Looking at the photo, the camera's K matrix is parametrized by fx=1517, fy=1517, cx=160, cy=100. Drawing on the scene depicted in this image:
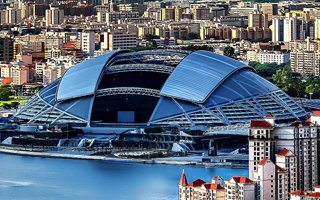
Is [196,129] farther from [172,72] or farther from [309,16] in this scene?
[309,16]

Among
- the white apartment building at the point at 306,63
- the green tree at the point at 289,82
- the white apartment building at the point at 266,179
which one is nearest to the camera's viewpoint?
the white apartment building at the point at 266,179

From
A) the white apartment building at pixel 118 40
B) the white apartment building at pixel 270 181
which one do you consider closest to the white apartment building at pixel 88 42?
the white apartment building at pixel 118 40

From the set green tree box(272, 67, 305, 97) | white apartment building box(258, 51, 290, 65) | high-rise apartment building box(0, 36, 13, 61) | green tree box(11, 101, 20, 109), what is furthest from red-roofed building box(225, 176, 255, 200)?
high-rise apartment building box(0, 36, 13, 61)

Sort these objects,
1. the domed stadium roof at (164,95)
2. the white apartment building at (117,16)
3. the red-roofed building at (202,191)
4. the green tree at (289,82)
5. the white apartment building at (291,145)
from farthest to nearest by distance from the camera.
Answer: the white apartment building at (117,16), the green tree at (289,82), the domed stadium roof at (164,95), the white apartment building at (291,145), the red-roofed building at (202,191)

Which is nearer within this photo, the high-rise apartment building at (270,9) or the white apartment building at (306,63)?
the white apartment building at (306,63)

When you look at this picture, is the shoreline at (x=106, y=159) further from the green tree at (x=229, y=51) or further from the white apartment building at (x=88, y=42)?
the white apartment building at (x=88, y=42)

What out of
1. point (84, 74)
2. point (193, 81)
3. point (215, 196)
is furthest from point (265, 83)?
point (215, 196)

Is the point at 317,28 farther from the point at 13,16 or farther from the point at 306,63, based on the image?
the point at 13,16
